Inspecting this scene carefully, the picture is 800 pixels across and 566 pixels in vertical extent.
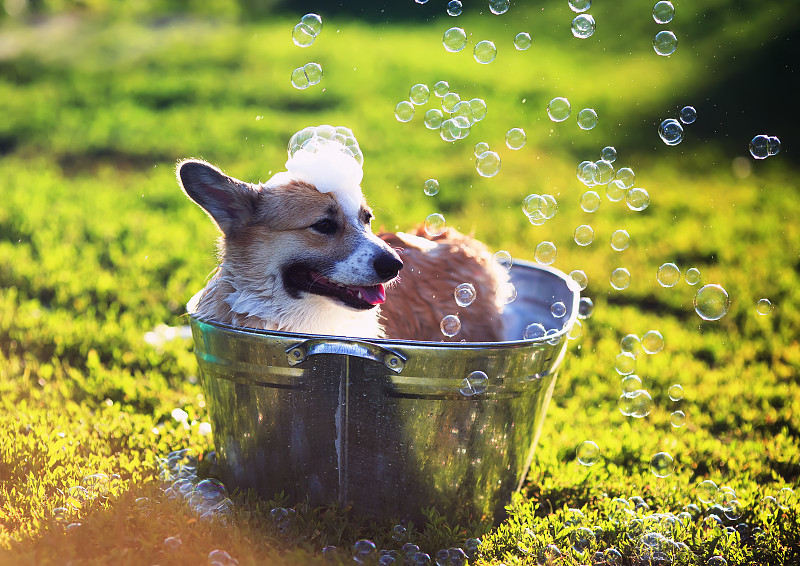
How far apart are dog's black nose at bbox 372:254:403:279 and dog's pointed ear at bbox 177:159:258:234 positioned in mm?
574

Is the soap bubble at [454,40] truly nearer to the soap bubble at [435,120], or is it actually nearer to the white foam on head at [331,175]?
the soap bubble at [435,120]

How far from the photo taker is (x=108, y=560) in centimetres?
262

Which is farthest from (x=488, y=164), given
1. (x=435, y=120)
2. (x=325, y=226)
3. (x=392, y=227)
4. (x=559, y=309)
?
(x=392, y=227)

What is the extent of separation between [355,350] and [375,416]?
0.92 feet

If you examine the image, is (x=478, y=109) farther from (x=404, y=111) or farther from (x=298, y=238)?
(x=298, y=238)

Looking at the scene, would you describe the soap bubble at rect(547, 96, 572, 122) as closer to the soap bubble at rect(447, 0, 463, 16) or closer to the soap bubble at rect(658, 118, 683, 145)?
the soap bubble at rect(658, 118, 683, 145)

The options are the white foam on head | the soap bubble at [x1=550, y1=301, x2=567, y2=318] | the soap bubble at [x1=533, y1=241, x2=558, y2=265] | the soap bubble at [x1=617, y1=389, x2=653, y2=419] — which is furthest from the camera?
the soap bubble at [x1=533, y1=241, x2=558, y2=265]

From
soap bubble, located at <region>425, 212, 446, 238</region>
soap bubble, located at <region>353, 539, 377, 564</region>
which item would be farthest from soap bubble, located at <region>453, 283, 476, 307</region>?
soap bubble, located at <region>353, 539, 377, 564</region>

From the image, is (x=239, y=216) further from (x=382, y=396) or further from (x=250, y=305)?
(x=382, y=396)

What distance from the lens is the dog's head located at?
3.22 meters

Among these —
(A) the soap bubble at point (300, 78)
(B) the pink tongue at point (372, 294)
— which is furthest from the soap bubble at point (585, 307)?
(A) the soap bubble at point (300, 78)

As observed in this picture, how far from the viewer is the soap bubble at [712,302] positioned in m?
3.68

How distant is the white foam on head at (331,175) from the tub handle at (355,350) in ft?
2.32

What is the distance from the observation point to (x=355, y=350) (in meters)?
2.82
